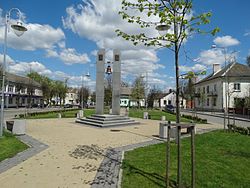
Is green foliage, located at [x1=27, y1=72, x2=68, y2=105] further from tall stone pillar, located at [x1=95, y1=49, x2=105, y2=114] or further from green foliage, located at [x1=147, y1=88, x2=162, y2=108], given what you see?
tall stone pillar, located at [x1=95, y1=49, x2=105, y2=114]

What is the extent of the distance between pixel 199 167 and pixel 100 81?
14672 mm

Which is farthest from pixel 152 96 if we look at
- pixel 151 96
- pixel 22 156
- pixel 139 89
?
pixel 22 156

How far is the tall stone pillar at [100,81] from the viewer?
19.7m

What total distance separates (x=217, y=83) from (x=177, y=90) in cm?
4440

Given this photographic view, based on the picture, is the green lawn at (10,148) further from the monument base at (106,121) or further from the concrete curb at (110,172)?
the monument base at (106,121)

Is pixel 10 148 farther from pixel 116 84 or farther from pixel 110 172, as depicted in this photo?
pixel 116 84

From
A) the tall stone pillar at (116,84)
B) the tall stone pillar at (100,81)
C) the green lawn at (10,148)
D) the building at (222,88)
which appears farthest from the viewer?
the building at (222,88)

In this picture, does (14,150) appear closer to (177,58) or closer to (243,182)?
(177,58)

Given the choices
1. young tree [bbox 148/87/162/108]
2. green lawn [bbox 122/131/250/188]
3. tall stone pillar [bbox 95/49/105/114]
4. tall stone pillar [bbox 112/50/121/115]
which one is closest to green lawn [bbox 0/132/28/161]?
green lawn [bbox 122/131/250/188]

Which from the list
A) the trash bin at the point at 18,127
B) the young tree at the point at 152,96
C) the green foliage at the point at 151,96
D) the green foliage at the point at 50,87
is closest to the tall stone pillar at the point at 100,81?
the trash bin at the point at 18,127

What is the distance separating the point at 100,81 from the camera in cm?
1973

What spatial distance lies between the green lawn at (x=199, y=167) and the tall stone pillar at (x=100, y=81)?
11463 millimetres

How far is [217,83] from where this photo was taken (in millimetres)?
45500

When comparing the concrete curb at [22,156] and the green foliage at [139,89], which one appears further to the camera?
the green foliage at [139,89]
